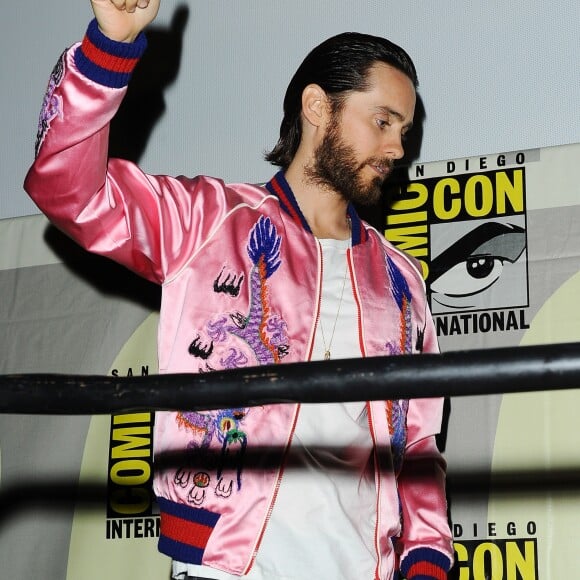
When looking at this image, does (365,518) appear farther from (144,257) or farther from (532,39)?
(532,39)

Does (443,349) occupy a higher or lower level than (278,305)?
higher

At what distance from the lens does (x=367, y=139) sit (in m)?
1.58

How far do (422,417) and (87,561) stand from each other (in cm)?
74

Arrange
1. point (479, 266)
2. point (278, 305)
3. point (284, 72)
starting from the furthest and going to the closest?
point (284, 72) → point (479, 266) → point (278, 305)

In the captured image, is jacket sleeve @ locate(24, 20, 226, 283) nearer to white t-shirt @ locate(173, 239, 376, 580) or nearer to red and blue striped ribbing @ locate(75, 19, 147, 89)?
red and blue striped ribbing @ locate(75, 19, 147, 89)

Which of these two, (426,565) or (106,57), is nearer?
(106,57)

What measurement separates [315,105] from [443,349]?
0.46 m

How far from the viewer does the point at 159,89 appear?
223 centimetres

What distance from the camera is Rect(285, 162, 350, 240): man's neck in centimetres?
160

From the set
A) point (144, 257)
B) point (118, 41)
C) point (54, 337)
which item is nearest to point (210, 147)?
point (54, 337)

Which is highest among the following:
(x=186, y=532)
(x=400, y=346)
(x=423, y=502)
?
(x=400, y=346)

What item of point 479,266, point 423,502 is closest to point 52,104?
point 423,502

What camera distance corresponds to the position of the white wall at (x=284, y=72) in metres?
1.92

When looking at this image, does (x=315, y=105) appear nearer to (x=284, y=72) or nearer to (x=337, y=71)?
(x=337, y=71)
